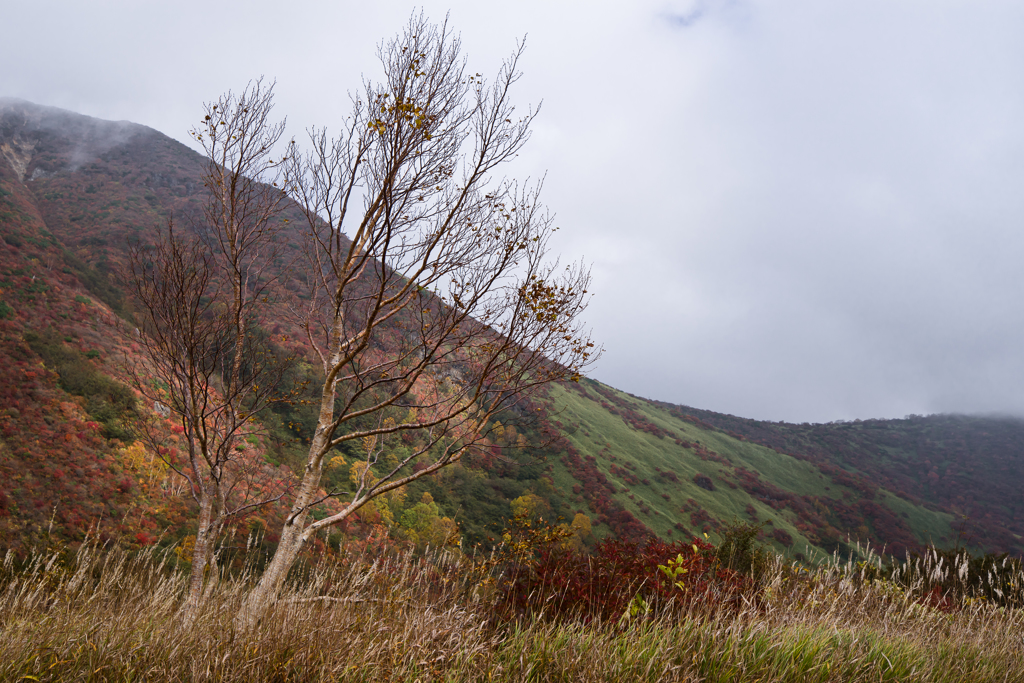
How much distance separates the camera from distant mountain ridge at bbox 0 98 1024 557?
11.8m

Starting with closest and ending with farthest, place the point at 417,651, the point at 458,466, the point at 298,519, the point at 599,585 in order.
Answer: the point at 417,651 < the point at 599,585 < the point at 298,519 < the point at 458,466

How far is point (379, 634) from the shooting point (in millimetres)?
3469

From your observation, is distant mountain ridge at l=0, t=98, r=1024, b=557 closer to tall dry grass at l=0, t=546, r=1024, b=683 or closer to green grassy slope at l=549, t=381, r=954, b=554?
green grassy slope at l=549, t=381, r=954, b=554

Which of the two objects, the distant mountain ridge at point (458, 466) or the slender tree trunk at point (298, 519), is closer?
the slender tree trunk at point (298, 519)

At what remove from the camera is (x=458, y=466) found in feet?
69.4

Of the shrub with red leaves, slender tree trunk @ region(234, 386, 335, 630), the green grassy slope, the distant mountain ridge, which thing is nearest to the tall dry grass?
the shrub with red leaves

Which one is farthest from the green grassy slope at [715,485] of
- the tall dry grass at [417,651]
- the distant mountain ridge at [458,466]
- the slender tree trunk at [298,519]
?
the tall dry grass at [417,651]

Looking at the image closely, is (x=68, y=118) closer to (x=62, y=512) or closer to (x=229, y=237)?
(x=62, y=512)

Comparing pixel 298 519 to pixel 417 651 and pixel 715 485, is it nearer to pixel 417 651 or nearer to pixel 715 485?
pixel 417 651

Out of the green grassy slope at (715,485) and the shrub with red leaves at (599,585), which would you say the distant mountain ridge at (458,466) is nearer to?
the green grassy slope at (715,485)

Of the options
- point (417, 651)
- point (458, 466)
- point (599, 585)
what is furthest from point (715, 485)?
point (417, 651)

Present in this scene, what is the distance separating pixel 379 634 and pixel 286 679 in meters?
0.91

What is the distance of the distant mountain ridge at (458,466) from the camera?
11.8 meters

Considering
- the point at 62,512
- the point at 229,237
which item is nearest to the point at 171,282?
the point at 229,237
